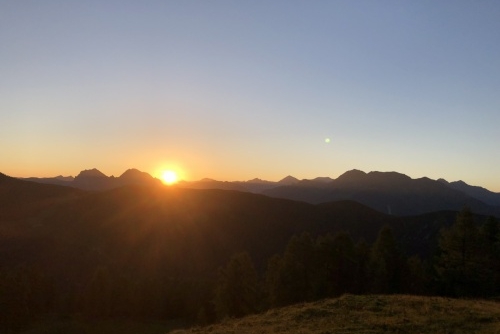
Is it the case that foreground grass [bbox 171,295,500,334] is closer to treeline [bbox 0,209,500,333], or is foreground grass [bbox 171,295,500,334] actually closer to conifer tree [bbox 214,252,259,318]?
treeline [bbox 0,209,500,333]

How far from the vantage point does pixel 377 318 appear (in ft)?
77.6

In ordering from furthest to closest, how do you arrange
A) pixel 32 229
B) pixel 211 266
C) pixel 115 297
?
pixel 32 229 < pixel 211 266 < pixel 115 297

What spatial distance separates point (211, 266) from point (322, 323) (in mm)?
160851

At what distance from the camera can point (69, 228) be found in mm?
193375

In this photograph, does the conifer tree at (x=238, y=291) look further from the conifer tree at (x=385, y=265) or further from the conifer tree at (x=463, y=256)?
the conifer tree at (x=463, y=256)

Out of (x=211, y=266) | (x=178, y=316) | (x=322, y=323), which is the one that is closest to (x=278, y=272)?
(x=322, y=323)

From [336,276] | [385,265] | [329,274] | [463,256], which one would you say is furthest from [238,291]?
[463,256]

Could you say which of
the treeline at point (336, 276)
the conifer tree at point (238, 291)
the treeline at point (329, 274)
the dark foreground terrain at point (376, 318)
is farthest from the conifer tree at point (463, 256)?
the conifer tree at point (238, 291)

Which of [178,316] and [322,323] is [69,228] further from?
[322,323]

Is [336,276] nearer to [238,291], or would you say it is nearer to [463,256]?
[238,291]

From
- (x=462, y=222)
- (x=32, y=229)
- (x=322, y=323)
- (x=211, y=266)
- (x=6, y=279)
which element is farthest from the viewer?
(x=32, y=229)

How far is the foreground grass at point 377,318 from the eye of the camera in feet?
68.4

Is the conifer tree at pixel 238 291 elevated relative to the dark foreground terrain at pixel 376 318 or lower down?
lower down

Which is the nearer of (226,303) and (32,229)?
(226,303)
